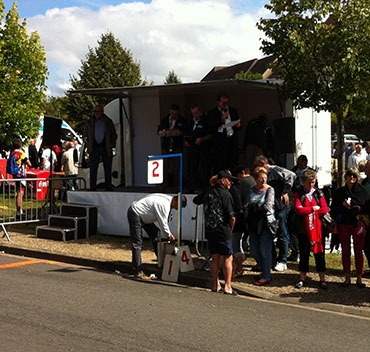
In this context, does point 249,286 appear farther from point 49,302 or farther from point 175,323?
point 49,302

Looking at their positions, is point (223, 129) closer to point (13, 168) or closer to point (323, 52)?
point (323, 52)

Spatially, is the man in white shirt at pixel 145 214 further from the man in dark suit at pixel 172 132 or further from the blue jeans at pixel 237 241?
the man in dark suit at pixel 172 132

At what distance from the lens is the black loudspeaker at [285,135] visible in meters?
12.9

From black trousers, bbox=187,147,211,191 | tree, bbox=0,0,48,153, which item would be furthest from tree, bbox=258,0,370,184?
tree, bbox=0,0,48,153

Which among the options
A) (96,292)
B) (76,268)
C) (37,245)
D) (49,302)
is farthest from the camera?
(37,245)

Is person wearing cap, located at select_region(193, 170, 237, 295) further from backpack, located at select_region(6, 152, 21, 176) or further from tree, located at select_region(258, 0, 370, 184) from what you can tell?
backpack, located at select_region(6, 152, 21, 176)

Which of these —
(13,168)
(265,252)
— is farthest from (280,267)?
(13,168)

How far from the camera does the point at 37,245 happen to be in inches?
477

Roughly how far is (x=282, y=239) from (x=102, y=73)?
42.4 metres

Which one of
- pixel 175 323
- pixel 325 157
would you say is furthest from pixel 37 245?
pixel 325 157

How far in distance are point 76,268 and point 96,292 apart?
223cm

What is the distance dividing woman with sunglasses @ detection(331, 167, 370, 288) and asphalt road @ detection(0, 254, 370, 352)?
138 centimetres

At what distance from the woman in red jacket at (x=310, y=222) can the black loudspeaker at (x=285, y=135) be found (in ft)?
13.5

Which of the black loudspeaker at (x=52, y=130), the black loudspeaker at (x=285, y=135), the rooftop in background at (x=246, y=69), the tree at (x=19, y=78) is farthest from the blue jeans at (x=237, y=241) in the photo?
the rooftop in background at (x=246, y=69)
